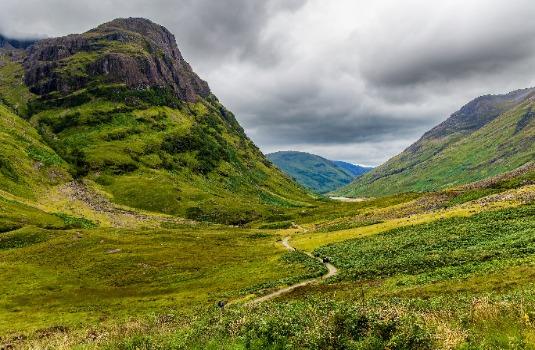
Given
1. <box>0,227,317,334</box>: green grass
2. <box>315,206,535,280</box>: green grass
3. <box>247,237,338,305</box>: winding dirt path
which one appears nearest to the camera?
<box>315,206,535,280</box>: green grass

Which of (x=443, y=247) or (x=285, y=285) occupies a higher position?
(x=443, y=247)

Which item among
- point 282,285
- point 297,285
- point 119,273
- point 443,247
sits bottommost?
point 297,285

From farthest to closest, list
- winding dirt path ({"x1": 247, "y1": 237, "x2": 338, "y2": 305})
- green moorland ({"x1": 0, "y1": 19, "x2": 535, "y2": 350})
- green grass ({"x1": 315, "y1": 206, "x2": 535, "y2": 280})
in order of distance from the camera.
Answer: winding dirt path ({"x1": 247, "y1": 237, "x2": 338, "y2": 305}) → green grass ({"x1": 315, "y1": 206, "x2": 535, "y2": 280}) → green moorland ({"x1": 0, "y1": 19, "x2": 535, "y2": 350})

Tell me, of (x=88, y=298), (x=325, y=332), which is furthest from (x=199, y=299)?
(x=325, y=332)

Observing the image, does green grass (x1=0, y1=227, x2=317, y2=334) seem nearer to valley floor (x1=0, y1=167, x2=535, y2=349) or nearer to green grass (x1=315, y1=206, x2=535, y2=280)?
valley floor (x1=0, y1=167, x2=535, y2=349)

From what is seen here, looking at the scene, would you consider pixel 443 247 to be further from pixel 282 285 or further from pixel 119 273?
pixel 119 273

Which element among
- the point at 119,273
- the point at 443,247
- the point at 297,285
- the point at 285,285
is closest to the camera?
the point at 297,285

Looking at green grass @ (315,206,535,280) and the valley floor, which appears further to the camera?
green grass @ (315,206,535,280)

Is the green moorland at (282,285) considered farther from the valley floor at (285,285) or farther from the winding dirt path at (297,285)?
the winding dirt path at (297,285)

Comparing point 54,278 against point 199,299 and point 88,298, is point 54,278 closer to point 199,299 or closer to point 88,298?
point 88,298

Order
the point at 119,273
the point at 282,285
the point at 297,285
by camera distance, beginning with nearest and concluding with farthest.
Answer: the point at 297,285 < the point at 282,285 < the point at 119,273

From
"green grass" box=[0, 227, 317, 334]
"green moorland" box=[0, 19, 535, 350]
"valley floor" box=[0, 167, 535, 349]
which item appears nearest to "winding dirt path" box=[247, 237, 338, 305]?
"valley floor" box=[0, 167, 535, 349]

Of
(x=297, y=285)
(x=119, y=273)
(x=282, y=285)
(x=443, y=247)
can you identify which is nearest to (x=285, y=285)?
(x=282, y=285)

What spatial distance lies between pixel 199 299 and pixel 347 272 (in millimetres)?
25814
